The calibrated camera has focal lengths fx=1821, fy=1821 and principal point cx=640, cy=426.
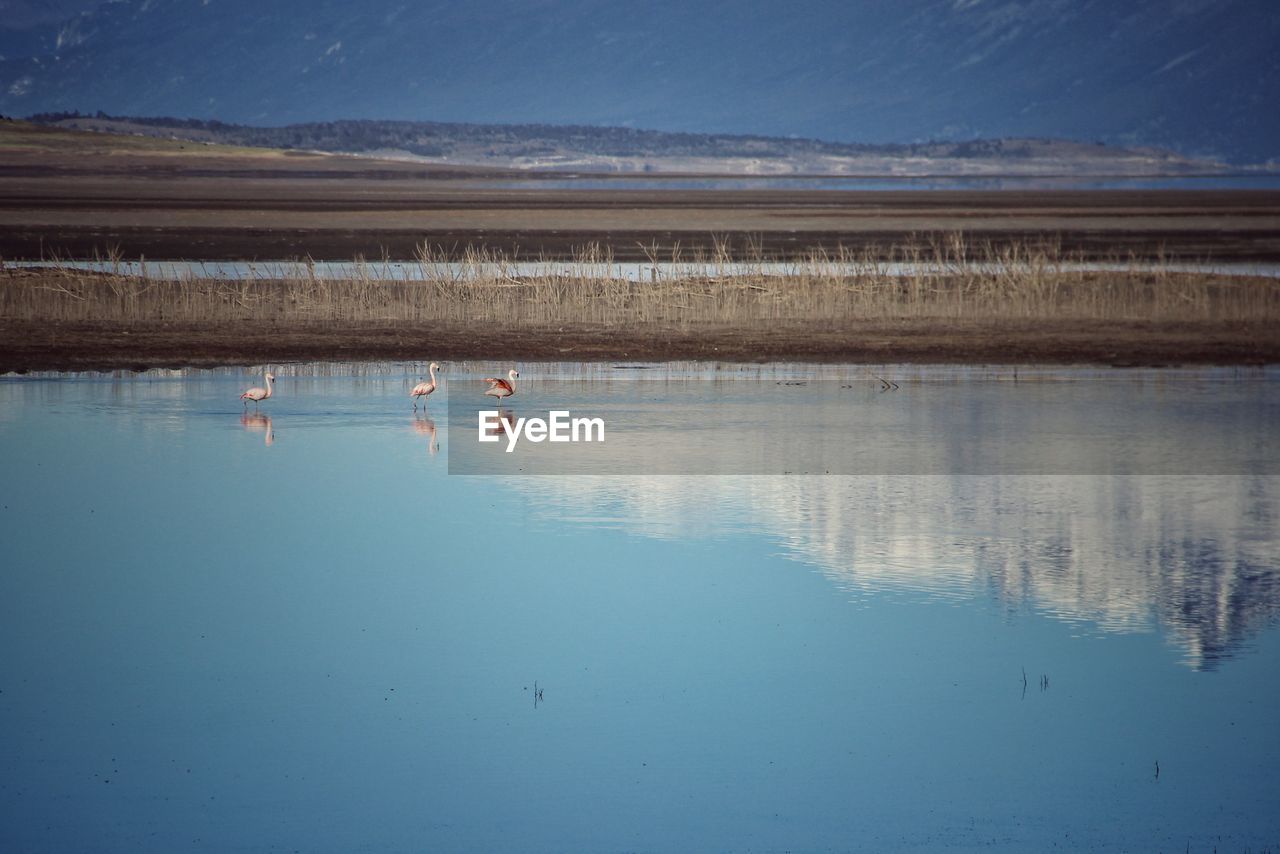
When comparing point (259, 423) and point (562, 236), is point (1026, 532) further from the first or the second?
point (562, 236)

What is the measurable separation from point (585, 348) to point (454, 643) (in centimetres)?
1629

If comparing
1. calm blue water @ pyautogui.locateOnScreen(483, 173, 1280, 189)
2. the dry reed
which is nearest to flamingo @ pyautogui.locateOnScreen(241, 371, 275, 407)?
the dry reed

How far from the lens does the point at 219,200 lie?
80688 mm

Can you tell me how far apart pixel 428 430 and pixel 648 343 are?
880 centimetres

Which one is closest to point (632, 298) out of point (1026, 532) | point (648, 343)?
point (648, 343)

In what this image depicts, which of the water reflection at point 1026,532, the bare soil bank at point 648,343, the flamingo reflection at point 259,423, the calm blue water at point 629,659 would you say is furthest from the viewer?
the bare soil bank at point 648,343

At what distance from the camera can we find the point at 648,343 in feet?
90.6

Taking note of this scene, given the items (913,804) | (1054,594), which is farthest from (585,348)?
(913,804)

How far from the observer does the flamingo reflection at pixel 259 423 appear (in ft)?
Answer: 61.4

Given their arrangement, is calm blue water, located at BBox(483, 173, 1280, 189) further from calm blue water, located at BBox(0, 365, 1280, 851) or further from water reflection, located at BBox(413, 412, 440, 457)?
calm blue water, located at BBox(0, 365, 1280, 851)

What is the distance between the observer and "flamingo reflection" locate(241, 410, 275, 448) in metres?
18.7

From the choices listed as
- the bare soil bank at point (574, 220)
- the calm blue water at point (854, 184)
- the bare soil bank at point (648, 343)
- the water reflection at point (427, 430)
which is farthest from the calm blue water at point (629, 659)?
the calm blue water at point (854, 184)

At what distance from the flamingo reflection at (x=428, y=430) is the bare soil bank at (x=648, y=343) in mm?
6195

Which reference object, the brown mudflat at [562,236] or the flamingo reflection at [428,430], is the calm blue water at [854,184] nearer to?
the brown mudflat at [562,236]
